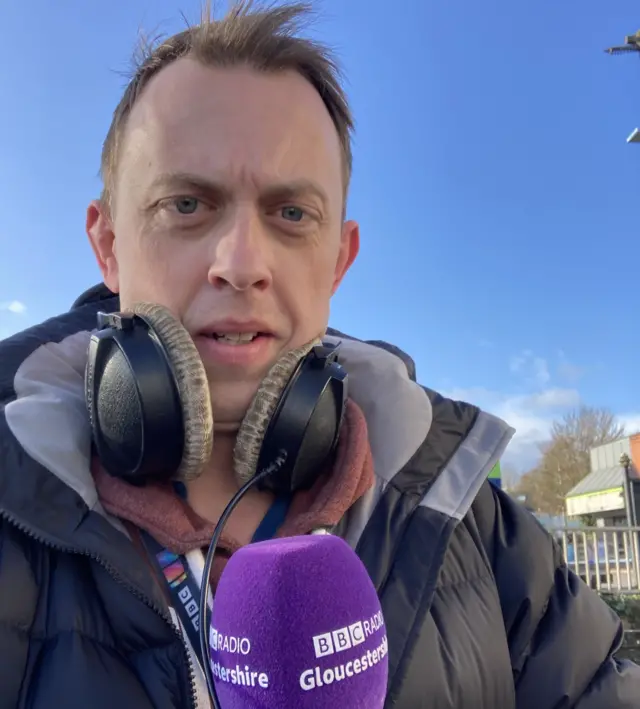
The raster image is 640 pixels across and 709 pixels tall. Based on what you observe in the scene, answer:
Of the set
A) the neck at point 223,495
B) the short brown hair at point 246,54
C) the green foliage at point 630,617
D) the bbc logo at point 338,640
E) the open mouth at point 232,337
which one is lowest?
the green foliage at point 630,617

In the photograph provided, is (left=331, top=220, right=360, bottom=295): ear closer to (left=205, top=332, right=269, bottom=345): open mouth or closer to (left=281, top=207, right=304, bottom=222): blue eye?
(left=281, top=207, right=304, bottom=222): blue eye

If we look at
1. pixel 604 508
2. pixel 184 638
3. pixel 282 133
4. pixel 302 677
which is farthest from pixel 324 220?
pixel 604 508

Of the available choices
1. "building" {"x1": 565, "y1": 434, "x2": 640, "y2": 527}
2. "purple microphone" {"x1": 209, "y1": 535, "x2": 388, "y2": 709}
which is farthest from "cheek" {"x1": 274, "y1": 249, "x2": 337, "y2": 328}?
"building" {"x1": 565, "y1": 434, "x2": 640, "y2": 527}

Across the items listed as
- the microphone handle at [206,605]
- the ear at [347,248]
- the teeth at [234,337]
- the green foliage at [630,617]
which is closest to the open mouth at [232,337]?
the teeth at [234,337]

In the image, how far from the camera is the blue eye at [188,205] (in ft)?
3.85

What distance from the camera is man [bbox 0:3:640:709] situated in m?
0.99

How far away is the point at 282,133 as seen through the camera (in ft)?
4.01

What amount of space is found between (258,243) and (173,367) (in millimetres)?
275

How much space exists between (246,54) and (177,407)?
29.2 inches

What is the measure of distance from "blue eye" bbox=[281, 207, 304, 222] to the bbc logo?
831 mm

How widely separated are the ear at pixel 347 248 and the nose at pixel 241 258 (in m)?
0.43

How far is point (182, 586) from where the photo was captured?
3.43 ft

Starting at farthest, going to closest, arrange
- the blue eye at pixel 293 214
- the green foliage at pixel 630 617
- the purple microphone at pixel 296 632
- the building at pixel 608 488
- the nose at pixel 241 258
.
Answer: the building at pixel 608 488 → the green foliage at pixel 630 617 → the blue eye at pixel 293 214 → the nose at pixel 241 258 → the purple microphone at pixel 296 632

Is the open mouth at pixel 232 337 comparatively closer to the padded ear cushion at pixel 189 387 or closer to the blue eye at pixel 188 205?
the padded ear cushion at pixel 189 387
